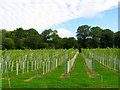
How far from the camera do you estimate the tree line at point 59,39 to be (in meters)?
66.1

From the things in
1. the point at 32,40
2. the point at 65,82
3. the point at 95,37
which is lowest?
the point at 65,82

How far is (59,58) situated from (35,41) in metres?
40.6

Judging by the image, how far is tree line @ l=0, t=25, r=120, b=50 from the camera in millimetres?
66125

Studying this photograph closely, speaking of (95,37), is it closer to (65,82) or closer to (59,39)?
(59,39)

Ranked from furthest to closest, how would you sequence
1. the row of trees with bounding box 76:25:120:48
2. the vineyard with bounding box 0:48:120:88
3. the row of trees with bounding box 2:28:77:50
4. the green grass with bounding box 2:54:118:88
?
the row of trees with bounding box 76:25:120:48 < the row of trees with bounding box 2:28:77:50 < the vineyard with bounding box 0:48:120:88 < the green grass with bounding box 2:54:118:88

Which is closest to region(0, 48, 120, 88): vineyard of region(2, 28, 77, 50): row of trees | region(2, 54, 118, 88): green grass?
region(2, 54, 118, 88): green grass

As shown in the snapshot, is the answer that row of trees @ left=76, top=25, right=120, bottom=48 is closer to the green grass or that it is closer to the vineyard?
the vineyard

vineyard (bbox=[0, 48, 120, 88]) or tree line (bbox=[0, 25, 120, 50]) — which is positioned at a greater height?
tree line (bbox=[0, 25, 120, 50])

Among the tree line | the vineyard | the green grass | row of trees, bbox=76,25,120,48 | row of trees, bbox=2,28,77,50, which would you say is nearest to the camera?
the green grass

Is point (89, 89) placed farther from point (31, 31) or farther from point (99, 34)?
point (99, 34)

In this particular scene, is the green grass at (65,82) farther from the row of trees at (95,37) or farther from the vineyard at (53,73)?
the row of trees at (95,37)

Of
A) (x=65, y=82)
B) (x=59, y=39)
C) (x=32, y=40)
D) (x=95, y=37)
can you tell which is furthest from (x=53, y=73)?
(x=95, y=37)

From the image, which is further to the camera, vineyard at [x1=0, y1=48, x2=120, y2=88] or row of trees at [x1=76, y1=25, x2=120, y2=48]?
row of trees at [x1=76, y1=25, x2=120, y2=48]

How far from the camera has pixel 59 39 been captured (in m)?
83.1
